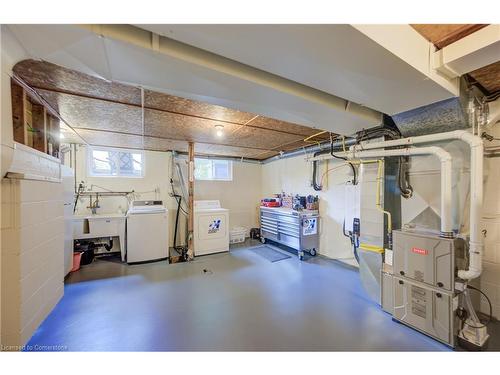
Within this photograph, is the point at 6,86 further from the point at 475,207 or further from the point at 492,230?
the point at 492,230

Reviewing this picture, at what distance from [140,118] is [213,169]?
9.17 ft

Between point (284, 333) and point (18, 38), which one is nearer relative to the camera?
point (18, 38)

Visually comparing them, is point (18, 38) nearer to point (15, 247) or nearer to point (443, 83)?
point (15, 247)

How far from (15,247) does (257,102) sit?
7.69 ft

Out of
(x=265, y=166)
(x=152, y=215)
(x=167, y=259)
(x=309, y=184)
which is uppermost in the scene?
(x=265, y=166)

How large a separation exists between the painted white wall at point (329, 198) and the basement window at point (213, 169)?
1.61 metres

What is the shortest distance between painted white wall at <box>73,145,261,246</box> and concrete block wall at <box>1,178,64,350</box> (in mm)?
2061

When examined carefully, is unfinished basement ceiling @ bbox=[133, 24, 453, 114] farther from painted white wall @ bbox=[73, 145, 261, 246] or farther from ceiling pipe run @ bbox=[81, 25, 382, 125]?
painted white wall @ bbox=[73, 145, 261, 246]

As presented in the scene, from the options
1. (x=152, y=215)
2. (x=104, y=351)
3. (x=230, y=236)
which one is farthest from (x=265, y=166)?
(x=104, y=351)

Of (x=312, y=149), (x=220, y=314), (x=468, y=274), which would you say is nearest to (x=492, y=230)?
(x=468, y=274)

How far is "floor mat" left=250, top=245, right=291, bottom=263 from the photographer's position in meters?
3.80

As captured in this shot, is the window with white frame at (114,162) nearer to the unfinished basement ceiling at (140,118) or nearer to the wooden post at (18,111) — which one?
the unfinished basement ceiling at (140,118)

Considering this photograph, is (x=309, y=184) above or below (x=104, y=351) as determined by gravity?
above

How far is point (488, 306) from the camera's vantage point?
2008 millimetres
